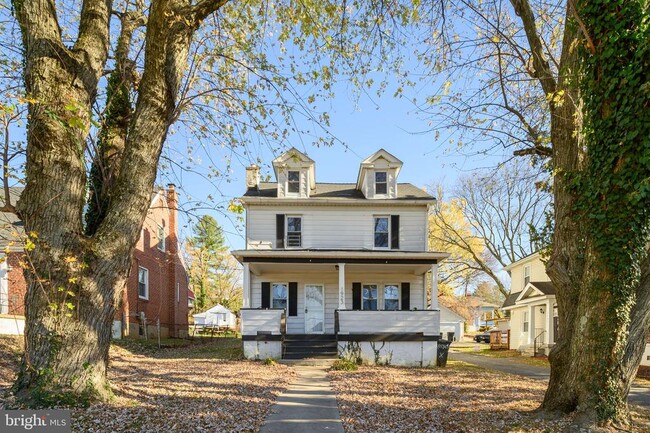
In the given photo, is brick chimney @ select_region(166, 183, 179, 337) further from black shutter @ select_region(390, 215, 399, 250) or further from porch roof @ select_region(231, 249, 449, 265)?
black shutter @ select_region(390, 215, 399, 250)

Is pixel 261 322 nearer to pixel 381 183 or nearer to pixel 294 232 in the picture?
pixel 294 232

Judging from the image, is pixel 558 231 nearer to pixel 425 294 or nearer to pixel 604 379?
pixel 604 379

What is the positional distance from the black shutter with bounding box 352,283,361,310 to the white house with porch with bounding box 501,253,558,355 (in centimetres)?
875

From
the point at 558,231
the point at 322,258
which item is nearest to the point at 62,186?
the point at 558,231

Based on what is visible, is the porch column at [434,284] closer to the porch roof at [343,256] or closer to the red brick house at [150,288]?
the porch roof at [343,256]

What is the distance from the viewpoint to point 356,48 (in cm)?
795

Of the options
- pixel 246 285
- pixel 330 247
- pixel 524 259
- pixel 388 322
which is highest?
pixel 330 247

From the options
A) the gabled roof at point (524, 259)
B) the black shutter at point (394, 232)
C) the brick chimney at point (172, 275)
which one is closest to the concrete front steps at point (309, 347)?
the black shutter at point (394, 232)

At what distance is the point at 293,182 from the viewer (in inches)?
651

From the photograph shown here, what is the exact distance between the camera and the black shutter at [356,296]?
16672mm

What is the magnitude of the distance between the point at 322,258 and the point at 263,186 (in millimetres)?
4585

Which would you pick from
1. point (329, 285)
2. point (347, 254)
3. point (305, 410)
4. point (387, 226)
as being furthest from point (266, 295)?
point (305, 410)

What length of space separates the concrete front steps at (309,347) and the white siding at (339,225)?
3375 mm

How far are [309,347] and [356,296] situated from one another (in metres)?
3.21
